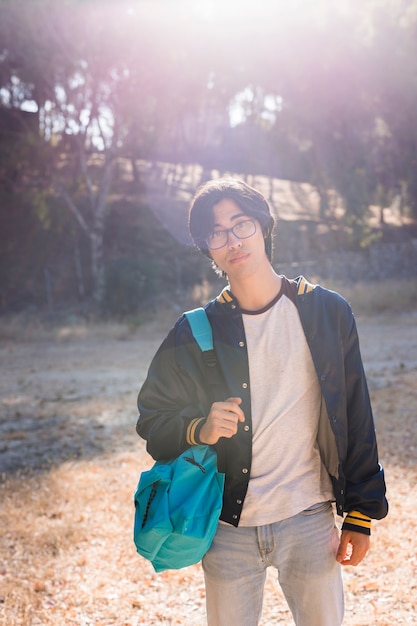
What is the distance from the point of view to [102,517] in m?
4.57

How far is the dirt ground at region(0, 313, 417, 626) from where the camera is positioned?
10.9 ft

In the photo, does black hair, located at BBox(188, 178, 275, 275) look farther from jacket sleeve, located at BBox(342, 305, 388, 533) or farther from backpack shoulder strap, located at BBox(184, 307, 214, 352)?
jacket sleeve, located at BBox(342, 305, 388, 533)

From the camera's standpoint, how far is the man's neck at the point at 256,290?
1866mm

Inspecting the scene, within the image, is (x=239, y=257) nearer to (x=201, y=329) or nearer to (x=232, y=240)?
(x=232, y=240)

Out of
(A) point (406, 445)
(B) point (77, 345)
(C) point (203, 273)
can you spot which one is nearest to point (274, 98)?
(C) point (203, 273)

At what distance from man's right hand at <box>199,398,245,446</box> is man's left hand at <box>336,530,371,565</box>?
1.43ft

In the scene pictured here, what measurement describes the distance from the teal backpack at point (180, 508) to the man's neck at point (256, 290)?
436 mm

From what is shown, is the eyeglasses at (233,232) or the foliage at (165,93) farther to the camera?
the foliage at (165,93)

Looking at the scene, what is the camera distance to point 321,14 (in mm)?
20125

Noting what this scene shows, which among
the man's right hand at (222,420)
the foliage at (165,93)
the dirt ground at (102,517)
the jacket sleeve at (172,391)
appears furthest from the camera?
the foliage at (165,93)

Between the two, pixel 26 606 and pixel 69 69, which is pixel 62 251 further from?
pixel 26 606

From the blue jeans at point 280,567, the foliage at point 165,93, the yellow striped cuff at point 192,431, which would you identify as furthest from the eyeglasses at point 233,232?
the foliage at point 165,93

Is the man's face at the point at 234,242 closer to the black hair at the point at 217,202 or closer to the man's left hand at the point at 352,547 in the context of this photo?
the black hair at the point at 217,202

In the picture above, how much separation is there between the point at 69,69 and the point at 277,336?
17.9 m
